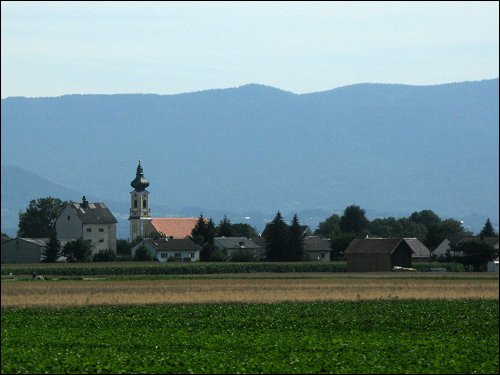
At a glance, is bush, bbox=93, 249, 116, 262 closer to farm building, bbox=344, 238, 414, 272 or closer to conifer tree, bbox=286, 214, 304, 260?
conifer tree, bbox=286, 214, 304, 260

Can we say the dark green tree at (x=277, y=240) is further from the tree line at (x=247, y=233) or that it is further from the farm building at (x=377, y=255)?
the farm building at (x=377, y=255)

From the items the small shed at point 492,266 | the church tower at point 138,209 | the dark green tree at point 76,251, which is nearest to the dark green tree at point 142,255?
the dark green tree at point 76,251

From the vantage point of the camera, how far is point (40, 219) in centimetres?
15700

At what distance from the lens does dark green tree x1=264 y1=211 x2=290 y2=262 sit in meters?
130

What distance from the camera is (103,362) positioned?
88.4 feet

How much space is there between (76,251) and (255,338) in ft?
268

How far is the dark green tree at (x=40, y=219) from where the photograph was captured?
154500 millimetres

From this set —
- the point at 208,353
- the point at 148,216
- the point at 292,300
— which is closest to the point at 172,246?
the point at 148,216

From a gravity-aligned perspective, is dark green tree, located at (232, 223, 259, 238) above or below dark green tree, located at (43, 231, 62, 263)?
above

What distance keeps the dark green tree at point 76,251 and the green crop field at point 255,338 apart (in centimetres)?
6371

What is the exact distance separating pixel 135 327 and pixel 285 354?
36.1ft

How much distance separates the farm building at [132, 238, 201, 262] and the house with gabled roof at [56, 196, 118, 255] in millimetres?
3884

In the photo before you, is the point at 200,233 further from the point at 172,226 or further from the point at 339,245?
the point at 172,226

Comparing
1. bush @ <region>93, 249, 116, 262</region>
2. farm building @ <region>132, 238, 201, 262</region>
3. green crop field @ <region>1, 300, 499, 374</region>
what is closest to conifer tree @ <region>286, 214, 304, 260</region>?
farm building @ <region>132, 238, 201, 262</region>
